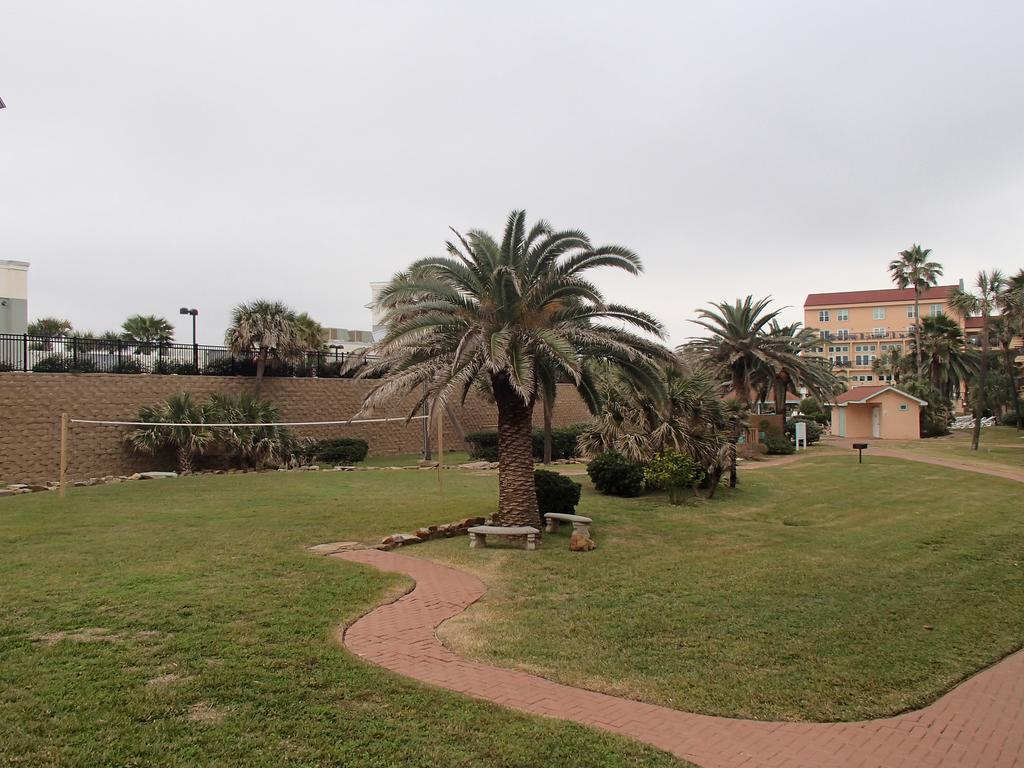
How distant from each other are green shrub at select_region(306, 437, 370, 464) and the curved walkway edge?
22.5 metres

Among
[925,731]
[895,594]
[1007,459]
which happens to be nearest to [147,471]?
[895,594]

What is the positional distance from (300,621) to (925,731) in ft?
17.9

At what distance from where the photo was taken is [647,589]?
31.3 feet

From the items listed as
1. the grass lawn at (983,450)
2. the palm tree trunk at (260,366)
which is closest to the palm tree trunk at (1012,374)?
the grass lawn at (983,450)

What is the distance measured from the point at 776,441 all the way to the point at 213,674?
32.6 m

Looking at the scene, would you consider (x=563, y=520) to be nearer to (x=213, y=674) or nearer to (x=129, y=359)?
(x=213, y=674)

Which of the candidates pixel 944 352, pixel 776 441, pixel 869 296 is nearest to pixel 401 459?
pixel 776 441

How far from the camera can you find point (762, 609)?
854 cm

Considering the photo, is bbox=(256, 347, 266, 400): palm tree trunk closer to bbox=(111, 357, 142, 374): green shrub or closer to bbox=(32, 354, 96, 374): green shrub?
bbox=(111, 357, 142, 374): green shrub

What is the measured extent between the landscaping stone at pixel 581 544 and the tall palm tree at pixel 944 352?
59.4 metres

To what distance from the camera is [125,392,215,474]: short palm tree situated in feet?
80.5

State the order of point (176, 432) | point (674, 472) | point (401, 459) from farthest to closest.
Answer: point (401, 459)
point (176, 432)
point (674, 472)

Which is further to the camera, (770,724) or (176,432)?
(176,432)

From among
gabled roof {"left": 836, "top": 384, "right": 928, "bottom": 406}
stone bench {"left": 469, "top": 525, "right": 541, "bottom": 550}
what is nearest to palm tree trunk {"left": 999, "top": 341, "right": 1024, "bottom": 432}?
gabled roof {"left": 836, "top": 384, "right": 928, "bottom": 406}
